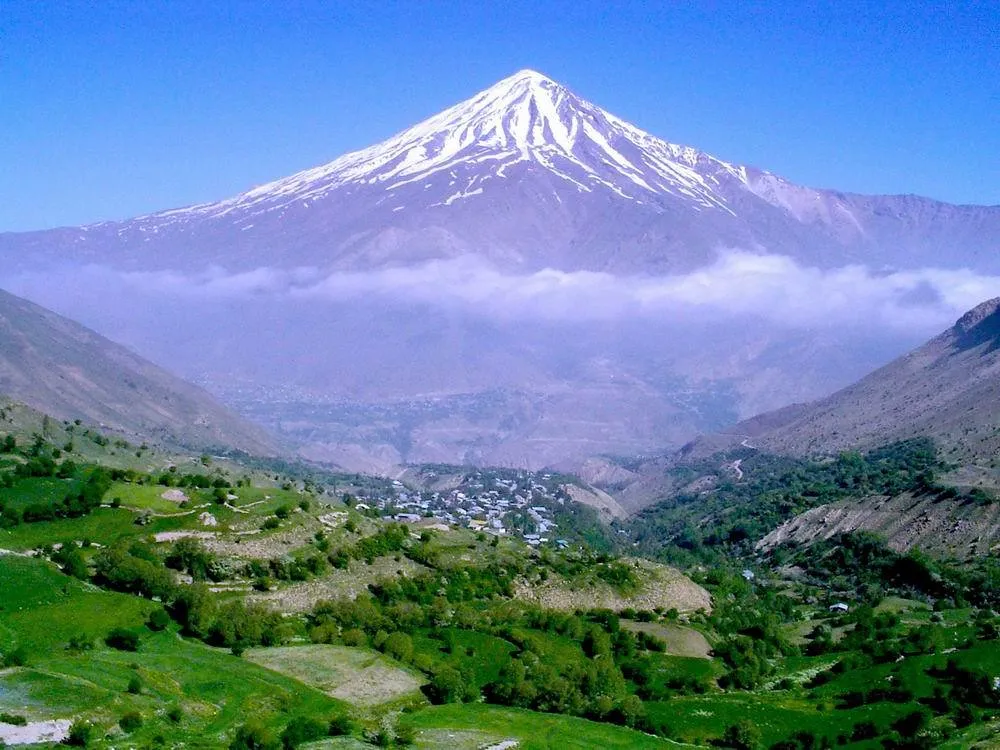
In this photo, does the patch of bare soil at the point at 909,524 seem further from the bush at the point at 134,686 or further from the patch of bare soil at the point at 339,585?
the bush at the point at 134,686

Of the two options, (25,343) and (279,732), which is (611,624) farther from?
(25,343)

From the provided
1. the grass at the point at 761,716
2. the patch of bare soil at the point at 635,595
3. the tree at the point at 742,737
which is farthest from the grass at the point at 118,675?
the patch of bare soil at the point at 635,595

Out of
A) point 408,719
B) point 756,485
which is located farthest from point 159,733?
point 756,485

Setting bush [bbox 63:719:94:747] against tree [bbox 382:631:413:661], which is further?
tree [bbox 382:631:413:661]

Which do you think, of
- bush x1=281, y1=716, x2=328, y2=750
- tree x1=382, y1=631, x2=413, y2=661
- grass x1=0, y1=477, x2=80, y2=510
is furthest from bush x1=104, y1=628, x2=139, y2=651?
grass x1=0, y1=477, x2=80, y2=510

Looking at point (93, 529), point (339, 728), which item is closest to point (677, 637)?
point (339, 728)

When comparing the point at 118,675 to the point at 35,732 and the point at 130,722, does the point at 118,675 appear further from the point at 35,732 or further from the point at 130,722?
the point at 35,732

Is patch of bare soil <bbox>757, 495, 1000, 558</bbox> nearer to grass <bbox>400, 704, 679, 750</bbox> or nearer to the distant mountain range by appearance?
the distant mountain range
